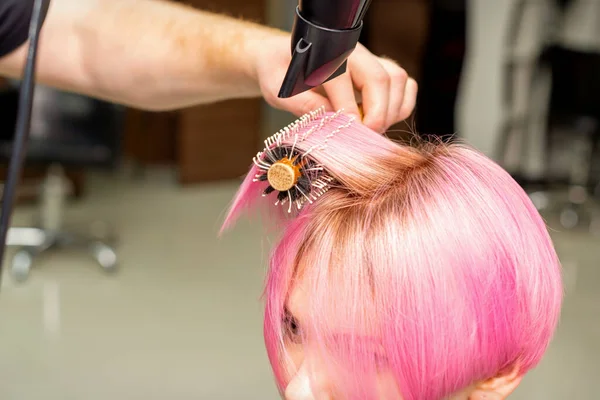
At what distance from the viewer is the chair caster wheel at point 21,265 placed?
309 centimetres

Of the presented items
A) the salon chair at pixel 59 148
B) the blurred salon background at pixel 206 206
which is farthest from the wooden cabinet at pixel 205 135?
the salon chair at pixel 59 148

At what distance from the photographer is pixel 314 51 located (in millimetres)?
679

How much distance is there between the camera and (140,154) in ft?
16.1

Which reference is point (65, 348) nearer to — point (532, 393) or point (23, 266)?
point (23, 266)

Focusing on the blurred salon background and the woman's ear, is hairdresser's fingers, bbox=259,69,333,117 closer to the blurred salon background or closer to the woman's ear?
the blurred salon background

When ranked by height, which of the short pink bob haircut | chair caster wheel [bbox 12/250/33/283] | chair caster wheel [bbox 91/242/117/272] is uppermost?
the short pink bob haircut

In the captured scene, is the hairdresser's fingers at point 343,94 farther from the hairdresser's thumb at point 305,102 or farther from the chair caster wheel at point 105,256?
the chair caster wheel at point 105,256

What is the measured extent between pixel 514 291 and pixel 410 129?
1.07 ft

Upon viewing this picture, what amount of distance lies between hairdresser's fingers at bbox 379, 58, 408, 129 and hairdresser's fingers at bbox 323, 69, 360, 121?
5cm

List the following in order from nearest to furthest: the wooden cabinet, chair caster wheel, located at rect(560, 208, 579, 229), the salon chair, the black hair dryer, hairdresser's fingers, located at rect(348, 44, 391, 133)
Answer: the black hair dryer
hairdresser's fingers, located at rect(348, 44, 391, 133)
the salon chair
chair caster wheel, located at rect(560, 208, 579, 229)
the wooden cabinet

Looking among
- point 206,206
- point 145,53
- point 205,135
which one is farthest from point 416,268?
point 205,135

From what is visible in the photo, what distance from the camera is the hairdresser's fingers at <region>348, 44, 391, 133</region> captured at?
93 cm

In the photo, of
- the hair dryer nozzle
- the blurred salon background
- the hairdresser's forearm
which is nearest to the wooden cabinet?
the blurred salon background

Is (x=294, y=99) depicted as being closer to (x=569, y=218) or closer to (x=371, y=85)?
(x=371, y=85)
